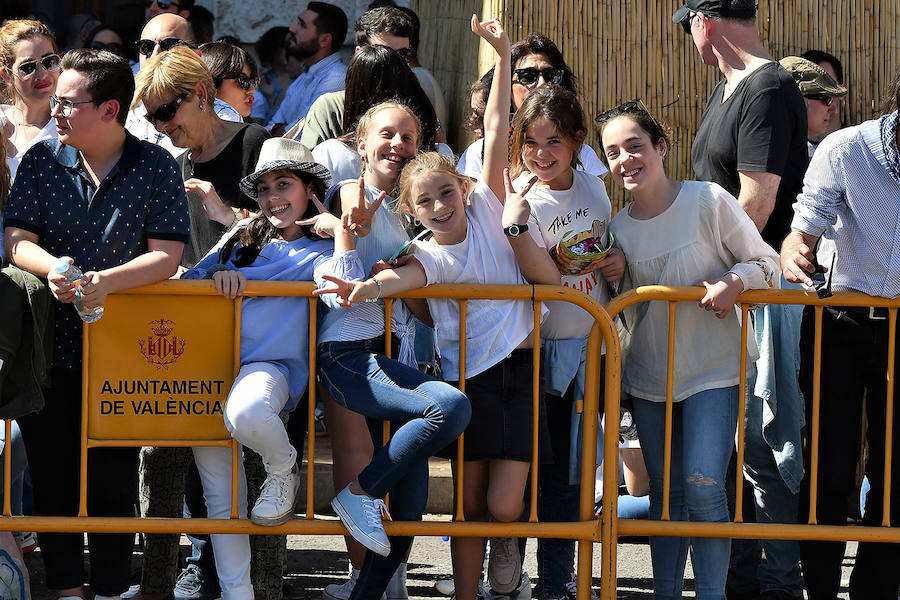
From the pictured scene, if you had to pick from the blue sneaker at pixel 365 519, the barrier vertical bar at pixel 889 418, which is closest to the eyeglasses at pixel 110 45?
the blue sneaker at pixel 365 519

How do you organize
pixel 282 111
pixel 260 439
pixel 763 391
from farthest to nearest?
pixel 282 111
pixel 763 391
pixel 260 439

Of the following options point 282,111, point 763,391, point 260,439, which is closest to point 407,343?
point 260,439

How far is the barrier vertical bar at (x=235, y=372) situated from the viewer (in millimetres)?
4594

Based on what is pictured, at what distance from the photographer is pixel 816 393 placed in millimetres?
4766

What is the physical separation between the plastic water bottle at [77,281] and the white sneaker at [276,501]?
0.83 m

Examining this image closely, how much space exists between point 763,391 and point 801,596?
2.97 feet

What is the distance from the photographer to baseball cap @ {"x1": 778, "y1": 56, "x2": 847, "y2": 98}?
6.68 m

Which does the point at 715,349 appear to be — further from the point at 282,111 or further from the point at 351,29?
the point at 351,29

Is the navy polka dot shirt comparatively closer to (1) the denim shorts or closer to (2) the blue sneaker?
(2) the blue sneaker

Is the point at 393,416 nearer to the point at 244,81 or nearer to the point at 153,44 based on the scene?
the point at 244,81

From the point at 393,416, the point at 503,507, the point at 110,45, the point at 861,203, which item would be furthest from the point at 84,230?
the point at 110,45

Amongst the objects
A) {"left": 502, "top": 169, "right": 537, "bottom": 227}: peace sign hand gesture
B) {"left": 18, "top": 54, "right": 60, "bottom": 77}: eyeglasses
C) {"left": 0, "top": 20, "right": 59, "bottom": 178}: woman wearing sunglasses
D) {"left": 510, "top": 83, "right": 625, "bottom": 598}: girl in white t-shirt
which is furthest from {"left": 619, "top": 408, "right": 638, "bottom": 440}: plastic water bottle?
{"left": 18, "top": 54, "right": 60, "bottom": 77}: eyeglasses

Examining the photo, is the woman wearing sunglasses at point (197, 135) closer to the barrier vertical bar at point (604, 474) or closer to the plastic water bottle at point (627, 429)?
the barrier vertical bar at point (604, 474)

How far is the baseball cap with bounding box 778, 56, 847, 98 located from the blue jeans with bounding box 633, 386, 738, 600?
2512mm
